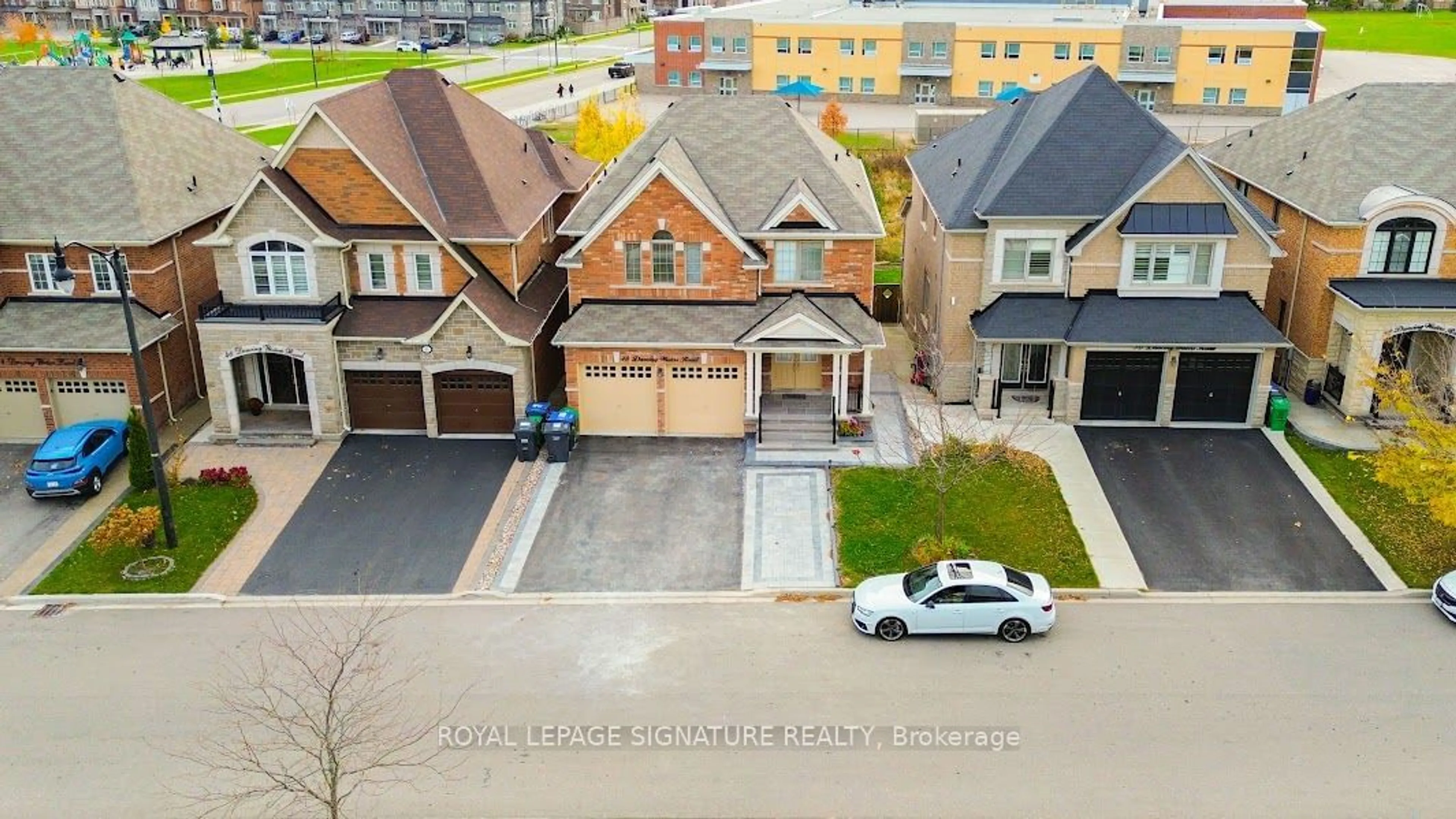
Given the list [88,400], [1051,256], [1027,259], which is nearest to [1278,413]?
[1051,256]

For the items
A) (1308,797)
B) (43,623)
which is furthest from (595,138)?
(1308,797)

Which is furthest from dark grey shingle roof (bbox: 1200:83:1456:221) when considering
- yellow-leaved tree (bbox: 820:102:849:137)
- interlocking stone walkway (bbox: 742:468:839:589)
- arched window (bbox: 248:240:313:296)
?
yellow-leaved tree (bbox: 820:102:849:137)

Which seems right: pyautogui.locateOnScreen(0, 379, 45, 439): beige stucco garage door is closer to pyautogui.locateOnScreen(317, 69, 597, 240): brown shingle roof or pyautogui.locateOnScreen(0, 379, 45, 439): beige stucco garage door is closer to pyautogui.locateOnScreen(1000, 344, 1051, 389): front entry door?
pyautogui.locateOnScreen(317, 69, 597, 240): brown shingle roof

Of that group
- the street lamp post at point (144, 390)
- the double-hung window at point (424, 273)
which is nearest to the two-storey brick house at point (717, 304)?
the double-hung window at point (424, 273)

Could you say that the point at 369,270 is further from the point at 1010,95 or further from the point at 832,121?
the point at 1010,95

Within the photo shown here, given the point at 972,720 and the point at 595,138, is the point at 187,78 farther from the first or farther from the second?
the point at 972,720
